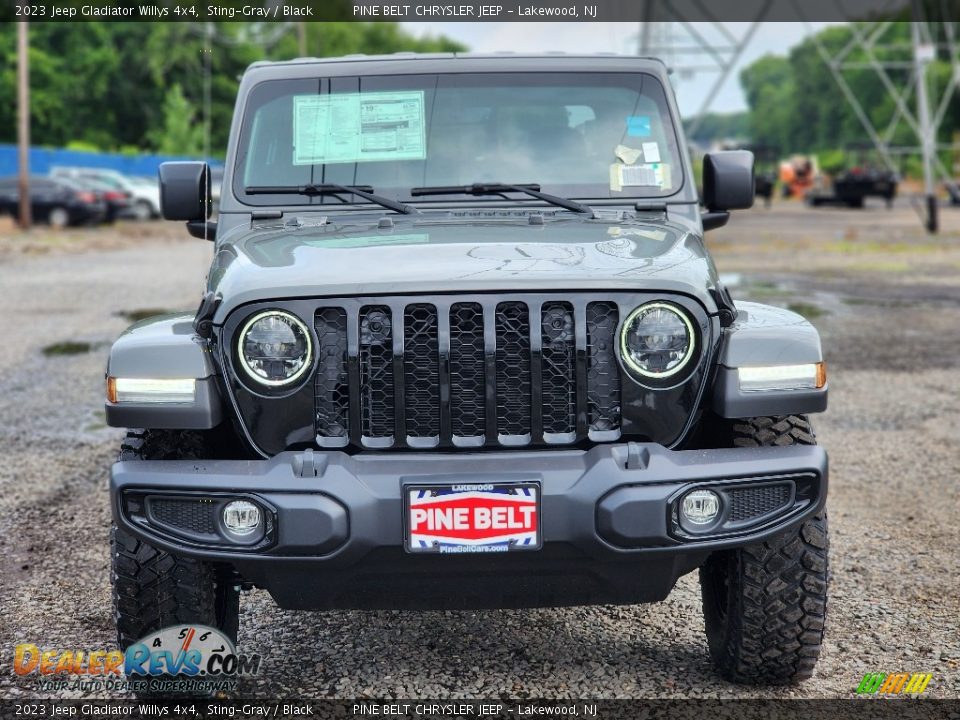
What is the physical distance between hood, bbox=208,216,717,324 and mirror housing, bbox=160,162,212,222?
63 centimetres

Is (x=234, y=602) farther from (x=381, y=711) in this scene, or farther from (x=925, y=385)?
(x=925, y=385)

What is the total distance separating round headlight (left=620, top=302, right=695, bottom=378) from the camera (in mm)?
3299

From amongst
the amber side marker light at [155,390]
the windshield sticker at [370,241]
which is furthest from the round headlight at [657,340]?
the amber side marker light at [155,390]

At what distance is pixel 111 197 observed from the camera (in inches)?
1531

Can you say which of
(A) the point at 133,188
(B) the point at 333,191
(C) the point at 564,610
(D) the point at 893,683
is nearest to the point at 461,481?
(C) the point at 564,610

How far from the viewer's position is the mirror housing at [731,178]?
4656mm

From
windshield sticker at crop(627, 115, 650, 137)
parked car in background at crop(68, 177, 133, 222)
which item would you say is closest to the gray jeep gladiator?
windshield sticker at crop(627, 115, 650, 137)

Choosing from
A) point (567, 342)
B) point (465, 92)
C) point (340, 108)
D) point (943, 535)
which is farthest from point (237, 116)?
point (943, 535)

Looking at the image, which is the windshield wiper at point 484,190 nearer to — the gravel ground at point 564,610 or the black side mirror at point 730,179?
the black side mirror at point 730,179

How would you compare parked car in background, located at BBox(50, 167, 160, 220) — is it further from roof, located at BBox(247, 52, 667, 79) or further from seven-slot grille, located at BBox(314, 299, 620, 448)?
seven-slot grille, located at BBox(314, 299, 620, 448)

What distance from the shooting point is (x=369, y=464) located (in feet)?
10.4

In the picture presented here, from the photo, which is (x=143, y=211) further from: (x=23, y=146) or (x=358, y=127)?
(x=358, y=127)

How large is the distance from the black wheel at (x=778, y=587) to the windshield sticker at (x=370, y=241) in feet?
3.70

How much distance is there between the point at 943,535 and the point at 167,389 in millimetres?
3581
